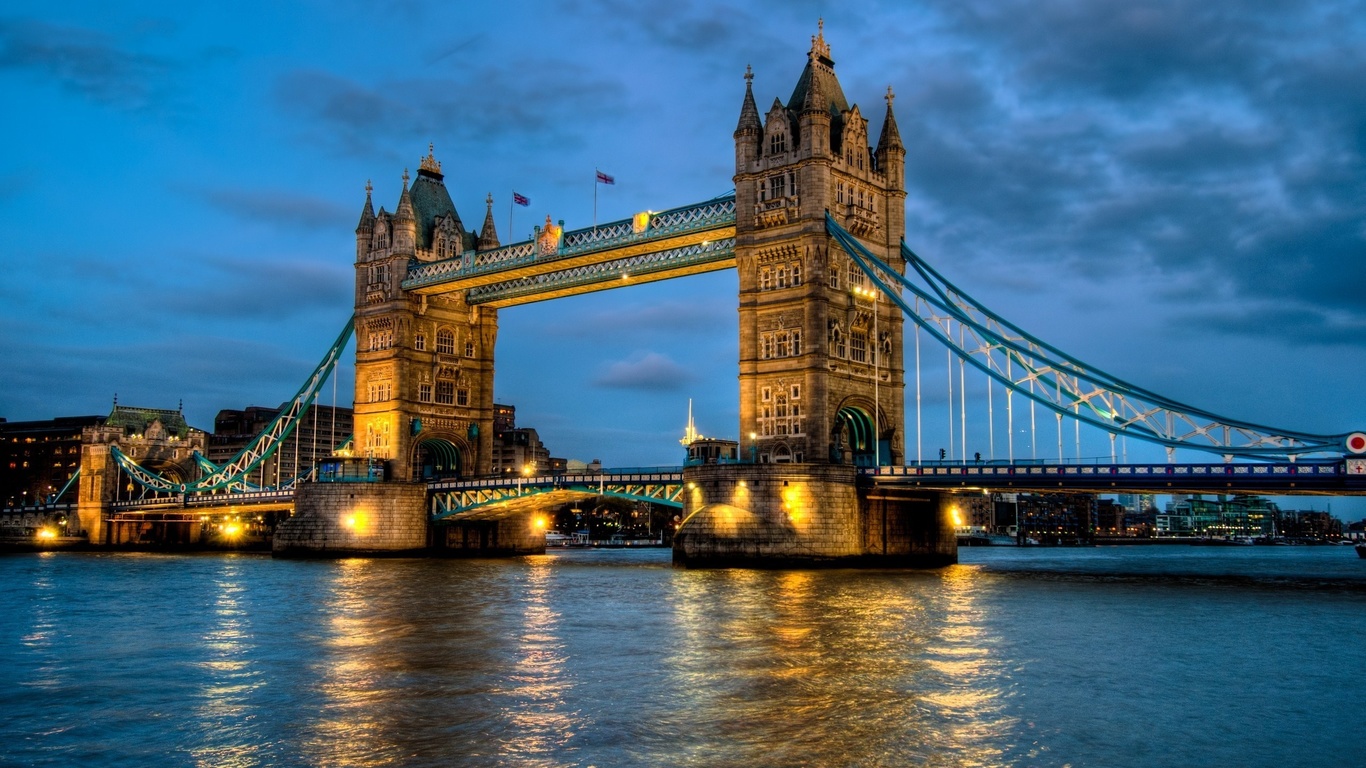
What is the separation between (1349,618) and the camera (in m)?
40.3

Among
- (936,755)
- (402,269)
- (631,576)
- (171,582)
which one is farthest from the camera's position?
(402,269)

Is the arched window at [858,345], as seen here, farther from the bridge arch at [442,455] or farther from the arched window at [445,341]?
the arched window at [445,341]

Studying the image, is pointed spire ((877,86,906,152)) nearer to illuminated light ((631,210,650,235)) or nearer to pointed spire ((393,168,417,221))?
illuminated light ((631,210,650,235))

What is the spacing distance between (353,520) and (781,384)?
33.5 meters

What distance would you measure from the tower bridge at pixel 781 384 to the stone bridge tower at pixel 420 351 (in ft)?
0.58

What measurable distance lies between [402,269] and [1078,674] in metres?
70.4

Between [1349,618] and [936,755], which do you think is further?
[1349,618]

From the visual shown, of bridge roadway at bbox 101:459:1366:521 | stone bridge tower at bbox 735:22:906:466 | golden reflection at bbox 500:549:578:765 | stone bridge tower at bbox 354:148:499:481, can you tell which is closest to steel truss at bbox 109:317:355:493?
stone bridge tower at bbox 354:148:499:481

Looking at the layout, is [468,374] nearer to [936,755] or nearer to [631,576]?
[631,576]

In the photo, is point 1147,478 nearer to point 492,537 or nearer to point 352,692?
point 352,692

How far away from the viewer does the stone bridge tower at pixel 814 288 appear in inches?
2594

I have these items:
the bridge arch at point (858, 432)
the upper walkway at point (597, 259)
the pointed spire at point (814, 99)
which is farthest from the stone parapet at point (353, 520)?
the pointed spire at point (814, 99)

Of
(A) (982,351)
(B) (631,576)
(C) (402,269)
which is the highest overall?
(C) (402,269)


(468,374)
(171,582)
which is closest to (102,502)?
(468,374)
